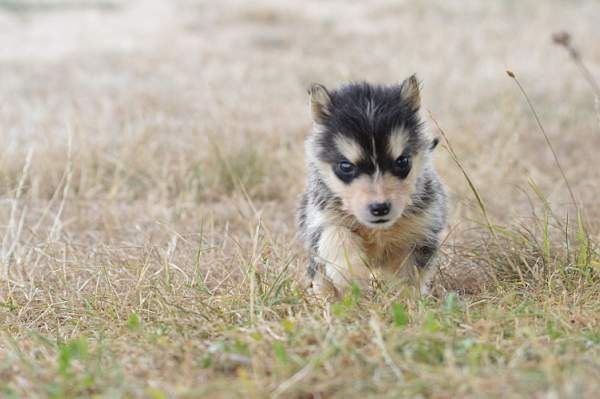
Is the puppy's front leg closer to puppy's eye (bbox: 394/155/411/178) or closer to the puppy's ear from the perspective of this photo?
puppy's eye (bbox: 394/155/411/178)

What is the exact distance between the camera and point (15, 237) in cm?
677

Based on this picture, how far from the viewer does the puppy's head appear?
17.3 ft

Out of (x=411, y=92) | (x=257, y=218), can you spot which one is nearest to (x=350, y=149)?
(x=411, y=92)

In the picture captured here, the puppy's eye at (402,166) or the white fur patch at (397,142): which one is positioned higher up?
the white fur patch at (397,142)

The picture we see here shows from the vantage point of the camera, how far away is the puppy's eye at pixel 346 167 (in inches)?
214

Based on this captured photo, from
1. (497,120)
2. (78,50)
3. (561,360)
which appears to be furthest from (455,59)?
(561,360)

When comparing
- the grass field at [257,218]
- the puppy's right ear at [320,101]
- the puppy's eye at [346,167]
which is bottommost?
the grass field at [257,218]

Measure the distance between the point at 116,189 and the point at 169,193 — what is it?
0.52 metres

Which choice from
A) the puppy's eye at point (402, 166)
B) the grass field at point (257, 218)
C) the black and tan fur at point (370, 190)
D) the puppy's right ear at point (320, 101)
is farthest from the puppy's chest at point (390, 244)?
the puppy's right ear at point (320, 101)

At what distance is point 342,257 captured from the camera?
5.66m

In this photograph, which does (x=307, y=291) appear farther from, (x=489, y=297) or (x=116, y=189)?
(x=116, y=189)

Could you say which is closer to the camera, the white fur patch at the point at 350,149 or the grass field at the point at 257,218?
the grass field at the point at 257,218

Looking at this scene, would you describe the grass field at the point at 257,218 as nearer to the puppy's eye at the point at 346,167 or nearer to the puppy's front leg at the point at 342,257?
the puppy's front leg at the point at 342,257

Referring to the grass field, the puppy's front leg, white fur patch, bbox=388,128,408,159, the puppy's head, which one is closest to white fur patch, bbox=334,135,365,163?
the puppy's head
